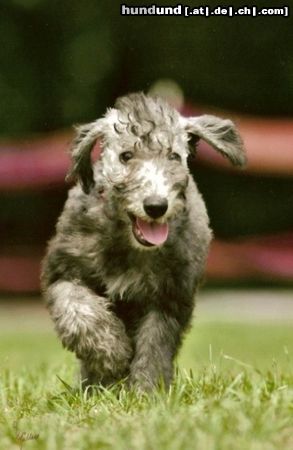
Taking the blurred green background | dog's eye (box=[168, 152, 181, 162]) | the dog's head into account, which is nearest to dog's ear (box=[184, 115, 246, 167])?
the dog's head

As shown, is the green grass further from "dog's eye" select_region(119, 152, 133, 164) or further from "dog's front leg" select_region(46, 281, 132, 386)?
"dog's eye" select_region(119, 152, 133, 164)

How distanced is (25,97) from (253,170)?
193 cm

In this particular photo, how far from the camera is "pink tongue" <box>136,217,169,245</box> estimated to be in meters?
5.04

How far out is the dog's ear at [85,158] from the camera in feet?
17.8

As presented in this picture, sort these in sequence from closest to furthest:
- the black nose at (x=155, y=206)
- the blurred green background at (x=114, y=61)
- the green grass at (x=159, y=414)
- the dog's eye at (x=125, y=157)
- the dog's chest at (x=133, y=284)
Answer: the green grass at (x=159, y=414)
the black nose at (x=155, y=206)
the dog's eye at (x=125, y=157)
the dog's chest at (x=133, y=284)
the blurred green background at (x=114, y=61)

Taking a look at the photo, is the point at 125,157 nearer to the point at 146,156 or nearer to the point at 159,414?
the point at 146,156

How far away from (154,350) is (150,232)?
49cm

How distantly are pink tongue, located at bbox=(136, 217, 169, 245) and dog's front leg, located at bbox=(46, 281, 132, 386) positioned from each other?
0.41 m

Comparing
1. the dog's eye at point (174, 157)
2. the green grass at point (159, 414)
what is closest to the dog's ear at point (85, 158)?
the dog's eye at point (174, 157)

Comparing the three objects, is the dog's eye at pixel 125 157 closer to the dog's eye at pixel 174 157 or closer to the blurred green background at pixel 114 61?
the dog's eye at pixel 174 157

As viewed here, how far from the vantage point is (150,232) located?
199 inches

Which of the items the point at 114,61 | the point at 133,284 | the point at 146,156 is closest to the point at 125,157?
the point at 146,156

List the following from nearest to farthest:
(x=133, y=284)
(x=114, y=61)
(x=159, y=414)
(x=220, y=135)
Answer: (x=159, y=414) → (x=133, y=284) → (x=220, y=135) → (x=114, y=61)

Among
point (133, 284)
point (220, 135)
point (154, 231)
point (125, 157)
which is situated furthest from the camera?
point (220, 135)
